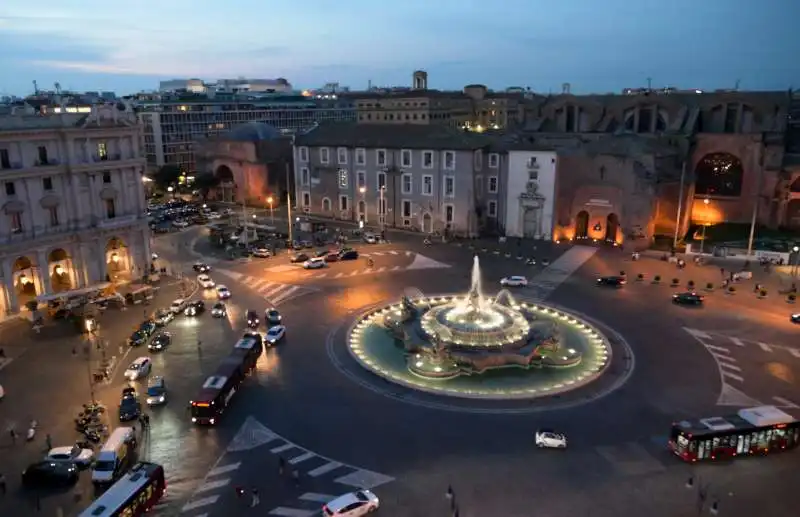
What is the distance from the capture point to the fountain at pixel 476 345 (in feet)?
134

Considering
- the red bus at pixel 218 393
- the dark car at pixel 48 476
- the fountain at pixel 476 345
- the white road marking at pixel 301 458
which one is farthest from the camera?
the fountain at pixel 476 345

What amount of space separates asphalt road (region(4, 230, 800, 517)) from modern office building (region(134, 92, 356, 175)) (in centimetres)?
10822

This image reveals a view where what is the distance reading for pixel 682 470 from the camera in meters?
29.6

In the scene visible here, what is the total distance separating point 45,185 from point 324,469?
41856 mm

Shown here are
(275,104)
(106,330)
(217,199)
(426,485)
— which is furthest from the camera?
(275,104)

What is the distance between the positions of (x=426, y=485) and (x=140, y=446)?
15.9 metres

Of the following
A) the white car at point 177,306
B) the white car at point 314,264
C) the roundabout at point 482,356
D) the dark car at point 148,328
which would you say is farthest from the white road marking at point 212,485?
the white car at point 314,264

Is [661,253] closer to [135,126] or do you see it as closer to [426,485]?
[426,485]

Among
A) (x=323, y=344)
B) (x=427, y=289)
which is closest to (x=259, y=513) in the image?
(x=323, y=344)

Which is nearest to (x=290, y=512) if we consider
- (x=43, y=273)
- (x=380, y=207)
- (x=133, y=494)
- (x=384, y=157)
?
(x=133, y=494)

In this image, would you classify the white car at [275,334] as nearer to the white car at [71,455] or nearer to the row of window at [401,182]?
the white car at [71,455]

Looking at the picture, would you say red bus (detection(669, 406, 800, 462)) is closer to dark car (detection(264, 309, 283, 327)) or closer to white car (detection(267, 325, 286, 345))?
A: white car (detection(267, 325, 286, 345))

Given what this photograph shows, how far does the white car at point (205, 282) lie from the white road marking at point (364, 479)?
3585 cm

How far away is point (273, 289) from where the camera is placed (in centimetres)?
5944
